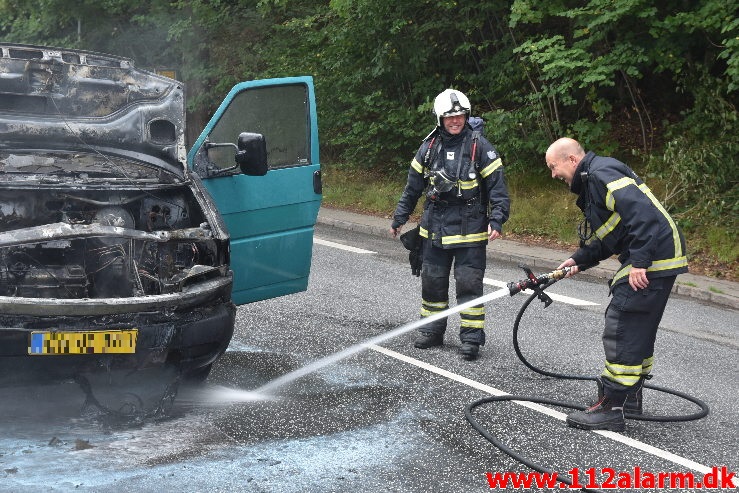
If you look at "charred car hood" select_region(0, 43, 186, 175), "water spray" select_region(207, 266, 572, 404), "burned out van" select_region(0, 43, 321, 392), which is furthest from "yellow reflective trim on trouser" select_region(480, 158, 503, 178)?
"charred car hood" select_region(0, 43, 186, 175)

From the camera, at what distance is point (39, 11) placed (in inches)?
955

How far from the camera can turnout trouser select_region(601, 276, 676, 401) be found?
19.1ft

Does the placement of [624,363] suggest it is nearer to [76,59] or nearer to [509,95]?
[76,59]

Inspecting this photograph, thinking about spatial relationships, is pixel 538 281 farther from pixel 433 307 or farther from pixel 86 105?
pixel 86 105

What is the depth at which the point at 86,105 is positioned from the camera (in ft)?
21.7

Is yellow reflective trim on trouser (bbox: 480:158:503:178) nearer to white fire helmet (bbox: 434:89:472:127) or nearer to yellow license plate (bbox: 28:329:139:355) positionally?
white fire helmet (bbox: 434:89:472:127)

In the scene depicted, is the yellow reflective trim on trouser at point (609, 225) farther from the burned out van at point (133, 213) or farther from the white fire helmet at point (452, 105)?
the burned out van at point (133, 213)

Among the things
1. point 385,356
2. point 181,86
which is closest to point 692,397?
point 385,356

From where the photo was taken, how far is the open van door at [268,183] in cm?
693

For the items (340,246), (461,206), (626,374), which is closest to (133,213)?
(461,206)

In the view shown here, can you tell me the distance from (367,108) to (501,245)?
589 centimetres

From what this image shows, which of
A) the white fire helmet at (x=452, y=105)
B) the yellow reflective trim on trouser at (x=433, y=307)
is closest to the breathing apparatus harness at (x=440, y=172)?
the white fire helmet at (x=452, y=105)

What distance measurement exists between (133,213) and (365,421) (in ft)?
6.37

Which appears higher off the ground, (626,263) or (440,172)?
(440,172)
